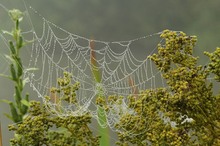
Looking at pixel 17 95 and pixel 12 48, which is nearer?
pixel 17 95

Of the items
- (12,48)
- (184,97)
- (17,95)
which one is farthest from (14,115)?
(184,97)

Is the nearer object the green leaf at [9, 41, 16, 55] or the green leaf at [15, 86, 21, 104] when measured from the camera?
the green leaf at [15, 86, 21, 104]

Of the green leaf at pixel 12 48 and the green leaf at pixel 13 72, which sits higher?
the green leaf at pixel 12 48

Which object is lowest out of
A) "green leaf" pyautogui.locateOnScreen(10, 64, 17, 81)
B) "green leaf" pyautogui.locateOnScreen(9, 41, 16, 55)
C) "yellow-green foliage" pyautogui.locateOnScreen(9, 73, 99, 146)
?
"yellow-green foliage" pyautogui.locateOnScreen(9, 73, 99, 146)

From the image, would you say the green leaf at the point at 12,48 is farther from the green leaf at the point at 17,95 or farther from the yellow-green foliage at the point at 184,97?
the yellow-green foliage at the point at 184,97

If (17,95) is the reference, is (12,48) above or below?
above

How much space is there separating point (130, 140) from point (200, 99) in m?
2.85

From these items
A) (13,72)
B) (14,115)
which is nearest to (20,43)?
(13,72)

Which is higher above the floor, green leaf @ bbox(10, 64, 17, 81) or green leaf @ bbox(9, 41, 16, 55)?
green leaf @ bbox(9, 41, 16, 55)

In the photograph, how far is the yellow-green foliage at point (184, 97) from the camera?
545 inches

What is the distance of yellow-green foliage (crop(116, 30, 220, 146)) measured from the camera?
13.8m

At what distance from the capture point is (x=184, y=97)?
13.9 metres

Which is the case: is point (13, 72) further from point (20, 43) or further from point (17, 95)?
point (20, 43)

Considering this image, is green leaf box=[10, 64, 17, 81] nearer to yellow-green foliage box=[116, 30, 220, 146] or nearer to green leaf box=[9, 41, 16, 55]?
green leaf box=[9, 41, 16, 55]
